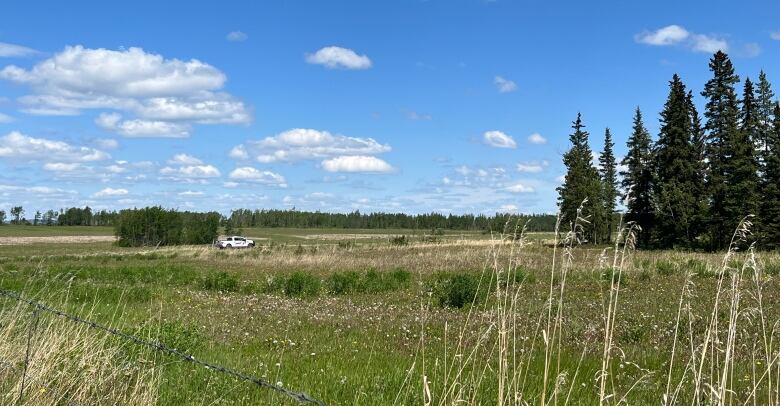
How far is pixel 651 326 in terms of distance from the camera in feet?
32.9

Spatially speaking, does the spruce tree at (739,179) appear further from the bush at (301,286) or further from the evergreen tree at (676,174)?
the bush at (301,286)

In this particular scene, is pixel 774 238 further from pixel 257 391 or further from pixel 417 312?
pixel 257 391

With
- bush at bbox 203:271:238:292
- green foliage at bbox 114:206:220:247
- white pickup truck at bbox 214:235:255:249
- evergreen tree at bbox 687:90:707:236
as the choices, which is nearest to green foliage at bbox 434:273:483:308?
bush at bbox 203:271:238:292

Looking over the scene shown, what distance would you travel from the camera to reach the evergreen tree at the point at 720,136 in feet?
149

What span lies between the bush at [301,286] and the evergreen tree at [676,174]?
36184 millimetres

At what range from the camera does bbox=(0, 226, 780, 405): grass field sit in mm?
4262

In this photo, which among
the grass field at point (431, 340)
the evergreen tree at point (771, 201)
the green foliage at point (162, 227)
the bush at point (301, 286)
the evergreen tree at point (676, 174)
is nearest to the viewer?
the grass field at point (431, 340)

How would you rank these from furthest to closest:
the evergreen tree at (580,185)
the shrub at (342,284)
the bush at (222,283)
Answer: the evergreen tree at (580,185) → the bush at (222,283) → the shrub at (342,284)

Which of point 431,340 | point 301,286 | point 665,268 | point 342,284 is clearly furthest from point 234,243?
point 431,340

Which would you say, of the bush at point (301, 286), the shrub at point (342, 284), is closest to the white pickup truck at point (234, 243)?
the shrub at point (342, 284)

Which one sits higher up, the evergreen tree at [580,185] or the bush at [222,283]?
the evergreen tree at [580,185]

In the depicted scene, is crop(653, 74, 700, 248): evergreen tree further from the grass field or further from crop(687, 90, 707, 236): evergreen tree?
the grass field

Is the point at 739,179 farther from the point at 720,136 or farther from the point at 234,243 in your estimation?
the point at 234,243

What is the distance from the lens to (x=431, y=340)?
31.1 ft
